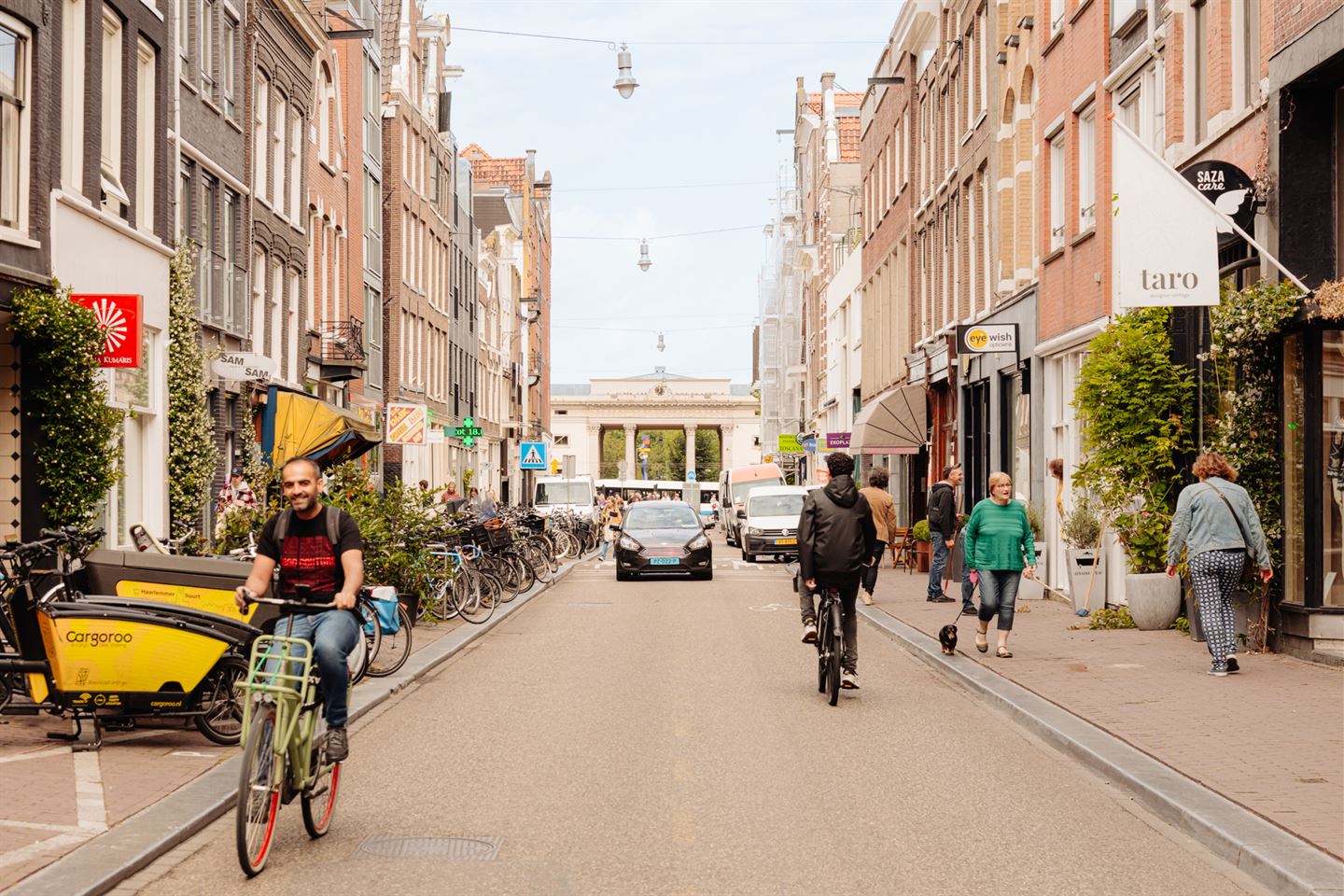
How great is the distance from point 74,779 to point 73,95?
11.4 metres

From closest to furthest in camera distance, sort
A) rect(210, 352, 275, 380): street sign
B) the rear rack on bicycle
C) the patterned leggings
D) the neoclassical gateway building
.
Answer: the rear rack on bicycle, the patterned leggings, rect(210, 352, 275, 380): street sign, the neoclassical gateway building

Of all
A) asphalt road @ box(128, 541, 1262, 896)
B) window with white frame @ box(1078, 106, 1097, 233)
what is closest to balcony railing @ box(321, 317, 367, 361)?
window with white frame @ box(1078, 106, 1097, 233)

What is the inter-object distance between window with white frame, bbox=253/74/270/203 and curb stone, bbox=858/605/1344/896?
19.5 metres

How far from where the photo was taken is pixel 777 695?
43.5ft

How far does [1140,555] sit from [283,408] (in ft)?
47.1

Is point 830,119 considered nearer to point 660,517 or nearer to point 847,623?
point 660,517

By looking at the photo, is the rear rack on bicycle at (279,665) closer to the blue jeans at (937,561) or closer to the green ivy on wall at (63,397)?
the green ivy on wall at (63,397)

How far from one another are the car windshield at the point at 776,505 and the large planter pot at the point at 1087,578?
63.5 feet

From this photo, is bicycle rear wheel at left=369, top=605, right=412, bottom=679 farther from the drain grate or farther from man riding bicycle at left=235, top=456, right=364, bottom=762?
the drain grate

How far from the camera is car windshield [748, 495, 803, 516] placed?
132 ft

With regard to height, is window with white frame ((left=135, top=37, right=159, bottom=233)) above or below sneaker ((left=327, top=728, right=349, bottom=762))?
above

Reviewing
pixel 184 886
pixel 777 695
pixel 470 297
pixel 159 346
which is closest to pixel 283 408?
pixel 159 346

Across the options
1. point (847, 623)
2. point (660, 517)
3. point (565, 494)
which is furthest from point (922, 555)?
point (565, 494)

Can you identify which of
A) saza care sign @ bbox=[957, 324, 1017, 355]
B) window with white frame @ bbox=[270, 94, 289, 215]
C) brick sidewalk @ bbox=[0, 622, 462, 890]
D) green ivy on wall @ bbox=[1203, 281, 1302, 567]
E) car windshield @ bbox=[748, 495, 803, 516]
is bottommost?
brick sidewalk @ bbox=[0, 622, 462, 890]
